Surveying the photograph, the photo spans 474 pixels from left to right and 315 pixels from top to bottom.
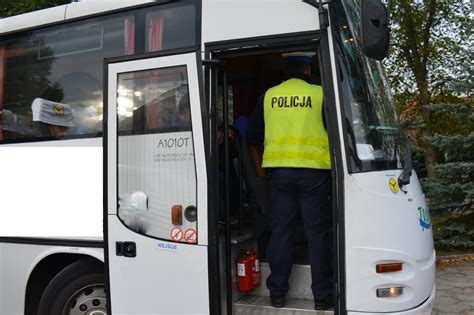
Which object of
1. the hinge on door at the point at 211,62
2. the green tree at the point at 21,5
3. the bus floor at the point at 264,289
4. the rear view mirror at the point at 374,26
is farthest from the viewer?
the green tree at the point at 21,5

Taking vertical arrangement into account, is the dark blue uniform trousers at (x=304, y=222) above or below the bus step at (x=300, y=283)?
above

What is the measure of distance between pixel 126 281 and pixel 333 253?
156cm

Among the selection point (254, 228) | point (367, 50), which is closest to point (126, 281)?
point (254, 228)

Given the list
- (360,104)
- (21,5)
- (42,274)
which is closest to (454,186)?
(360,104)

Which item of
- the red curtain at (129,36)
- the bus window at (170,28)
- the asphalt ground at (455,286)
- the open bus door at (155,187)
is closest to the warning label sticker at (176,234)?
the open bus door at (155,187)

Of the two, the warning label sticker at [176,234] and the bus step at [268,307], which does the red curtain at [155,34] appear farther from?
the bus step at [268,307]

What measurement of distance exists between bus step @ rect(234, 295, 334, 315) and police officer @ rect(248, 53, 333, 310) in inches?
2.2

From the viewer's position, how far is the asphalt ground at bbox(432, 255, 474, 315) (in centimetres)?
562

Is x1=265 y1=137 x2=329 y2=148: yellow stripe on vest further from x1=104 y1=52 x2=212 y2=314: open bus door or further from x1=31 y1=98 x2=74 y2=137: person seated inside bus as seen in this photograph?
x1=31 y1=98 x2=74 y2=137: person seated inside bus

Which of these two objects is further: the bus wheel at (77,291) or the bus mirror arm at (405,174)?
the bus wheel at (77,291)

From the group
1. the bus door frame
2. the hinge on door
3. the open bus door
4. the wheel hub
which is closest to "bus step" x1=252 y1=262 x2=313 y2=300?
the bus door frame

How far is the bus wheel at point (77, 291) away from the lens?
4211 mm

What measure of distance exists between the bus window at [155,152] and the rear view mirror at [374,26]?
130cm

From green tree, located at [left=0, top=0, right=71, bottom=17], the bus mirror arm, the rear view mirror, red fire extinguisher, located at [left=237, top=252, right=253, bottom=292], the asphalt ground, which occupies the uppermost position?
green tree, located at [left=0, top=0, right=71, bottom=17]
